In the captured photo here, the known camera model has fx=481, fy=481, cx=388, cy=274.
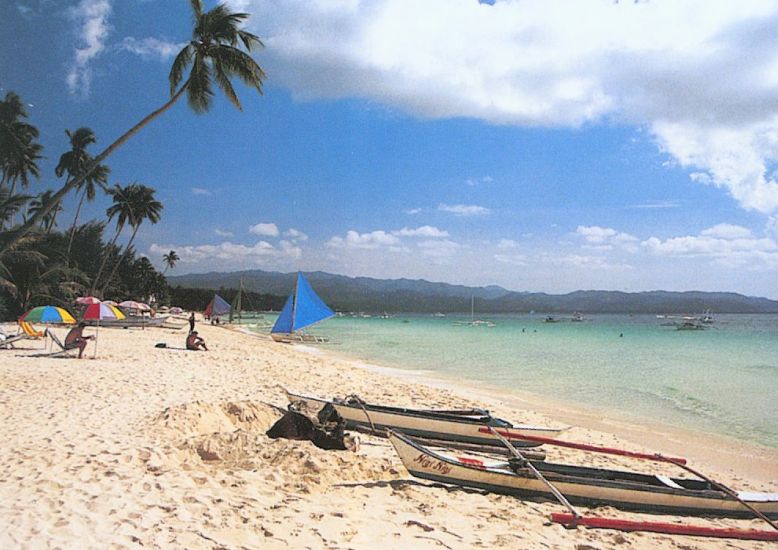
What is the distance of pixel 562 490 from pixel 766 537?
1.93m

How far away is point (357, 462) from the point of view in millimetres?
5656

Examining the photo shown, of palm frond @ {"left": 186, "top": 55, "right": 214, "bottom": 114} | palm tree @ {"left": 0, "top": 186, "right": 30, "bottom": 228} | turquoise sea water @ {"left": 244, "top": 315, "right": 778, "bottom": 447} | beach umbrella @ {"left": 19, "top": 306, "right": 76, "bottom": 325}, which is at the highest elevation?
palm frond @ {"left": 186, "top": 55, "right": 214, "bottom": 114}

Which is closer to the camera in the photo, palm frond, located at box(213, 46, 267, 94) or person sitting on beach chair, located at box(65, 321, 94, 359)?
person sitting on beach chair, located at box(65, 321, 94, 359)

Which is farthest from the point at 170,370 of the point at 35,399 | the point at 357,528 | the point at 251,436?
the point at 357,528

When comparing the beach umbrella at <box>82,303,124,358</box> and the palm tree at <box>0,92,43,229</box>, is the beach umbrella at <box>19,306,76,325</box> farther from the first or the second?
the palm tree at <box>0,92,43,229</box>

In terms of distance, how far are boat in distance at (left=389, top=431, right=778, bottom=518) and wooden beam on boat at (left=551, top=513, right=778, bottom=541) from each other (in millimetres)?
365

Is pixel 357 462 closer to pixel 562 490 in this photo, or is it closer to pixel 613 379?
pixel 562 490

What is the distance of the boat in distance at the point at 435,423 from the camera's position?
23.3 feet

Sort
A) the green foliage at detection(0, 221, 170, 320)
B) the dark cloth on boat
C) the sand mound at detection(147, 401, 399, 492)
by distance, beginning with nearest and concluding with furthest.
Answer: the sand mound at detection(147, 401, 399, 492), the dark cloth on boat, the green foliage at detection(0, 221, 170, 320)

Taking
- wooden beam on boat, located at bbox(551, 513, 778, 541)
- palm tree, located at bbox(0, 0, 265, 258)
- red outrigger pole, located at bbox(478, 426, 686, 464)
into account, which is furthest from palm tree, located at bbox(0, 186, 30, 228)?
wooden beam on boat, located at bbox(551, 513, 778, 541)

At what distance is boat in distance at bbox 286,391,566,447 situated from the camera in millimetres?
7113

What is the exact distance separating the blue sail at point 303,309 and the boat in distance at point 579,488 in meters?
20.7

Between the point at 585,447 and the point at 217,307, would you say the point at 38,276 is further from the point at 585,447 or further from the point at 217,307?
the point at 585,447

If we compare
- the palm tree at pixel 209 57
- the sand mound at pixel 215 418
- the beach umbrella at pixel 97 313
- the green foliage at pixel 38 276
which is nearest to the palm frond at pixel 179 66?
the palm tree at pixel 209 57
